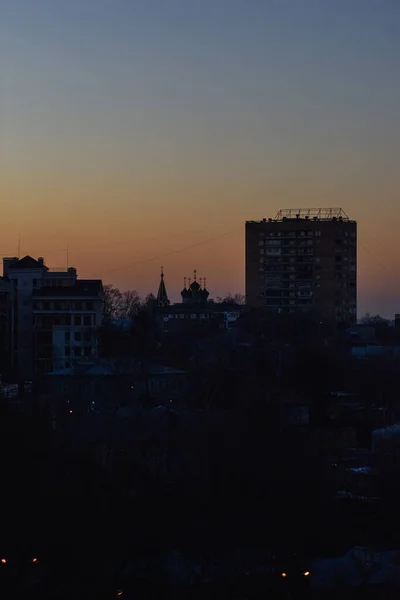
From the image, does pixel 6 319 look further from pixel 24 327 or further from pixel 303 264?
pixel 303 264

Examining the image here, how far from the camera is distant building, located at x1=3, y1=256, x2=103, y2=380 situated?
28.2 m

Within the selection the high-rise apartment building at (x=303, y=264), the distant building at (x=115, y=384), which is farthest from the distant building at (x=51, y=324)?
the high-rise apartment building at (x=303, y=264)

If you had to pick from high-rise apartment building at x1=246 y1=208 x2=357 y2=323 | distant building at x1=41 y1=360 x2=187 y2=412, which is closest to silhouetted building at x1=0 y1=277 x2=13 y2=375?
distant building at x1=41 y1=360 x2=187 y2=412

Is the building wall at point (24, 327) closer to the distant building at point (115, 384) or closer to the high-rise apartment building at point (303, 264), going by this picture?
the distant building at point (115, 384)

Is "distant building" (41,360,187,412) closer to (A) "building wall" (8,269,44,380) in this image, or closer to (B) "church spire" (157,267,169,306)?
(A) "building wall" (8,269,44,380)

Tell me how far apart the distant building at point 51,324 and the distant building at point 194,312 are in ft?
21.7

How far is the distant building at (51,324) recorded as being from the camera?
28188 mm

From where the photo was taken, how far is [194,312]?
45.1 metres

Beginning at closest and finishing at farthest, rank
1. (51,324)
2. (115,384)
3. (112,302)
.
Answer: (115,384) → (51,324) → (112,302)

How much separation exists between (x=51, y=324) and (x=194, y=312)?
662 inches

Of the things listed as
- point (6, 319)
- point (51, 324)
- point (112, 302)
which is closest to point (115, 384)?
point (51, 324)

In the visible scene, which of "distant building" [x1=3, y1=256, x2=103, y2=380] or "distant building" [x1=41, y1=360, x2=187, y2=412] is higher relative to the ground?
"distant building" [x1=3, y1=256, x2=103, y2=380]

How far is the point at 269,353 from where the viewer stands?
25.1 metres

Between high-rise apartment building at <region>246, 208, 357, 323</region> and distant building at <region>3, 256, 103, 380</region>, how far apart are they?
17.4m
